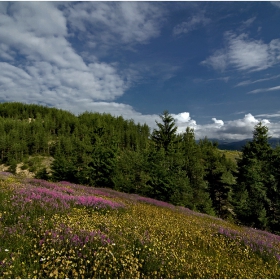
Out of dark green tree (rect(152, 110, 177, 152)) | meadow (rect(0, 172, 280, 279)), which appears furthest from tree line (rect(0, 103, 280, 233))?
meadow (rect(0, 172, 280, 279))

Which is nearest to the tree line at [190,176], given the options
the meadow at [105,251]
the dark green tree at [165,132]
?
the dark green tree at [165,132]

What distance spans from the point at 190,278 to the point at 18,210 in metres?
6.06

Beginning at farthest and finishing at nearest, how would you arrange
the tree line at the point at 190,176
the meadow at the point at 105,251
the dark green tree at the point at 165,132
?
the dark green tree at the point at 165,132, the tree line at the point at 190,176, the meadow at the point at 105,251

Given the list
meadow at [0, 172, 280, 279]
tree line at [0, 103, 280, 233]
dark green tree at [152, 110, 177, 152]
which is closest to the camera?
meadow at [0, 172, 280, 279]

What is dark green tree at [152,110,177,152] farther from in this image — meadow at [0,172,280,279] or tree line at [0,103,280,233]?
meadow at [0,172,280,279]

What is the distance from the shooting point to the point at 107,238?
5480 mm

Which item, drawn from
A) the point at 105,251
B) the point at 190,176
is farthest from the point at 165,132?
the point at 105,251

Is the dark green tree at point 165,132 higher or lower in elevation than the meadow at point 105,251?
higher

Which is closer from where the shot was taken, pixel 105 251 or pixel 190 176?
pixel 105 251

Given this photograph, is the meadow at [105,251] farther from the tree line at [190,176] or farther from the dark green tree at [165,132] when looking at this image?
the dark green tree at [165,132]

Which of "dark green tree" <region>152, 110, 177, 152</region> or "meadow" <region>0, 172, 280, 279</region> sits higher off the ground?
"dark green tree" <region>152, 110, 177, 152</region>

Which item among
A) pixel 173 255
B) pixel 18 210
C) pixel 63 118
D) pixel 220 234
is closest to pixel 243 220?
pixel 220 234

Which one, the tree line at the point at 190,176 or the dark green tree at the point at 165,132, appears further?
the dark green tree at the point at 165,132

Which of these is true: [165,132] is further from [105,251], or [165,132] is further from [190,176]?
[105,251]
